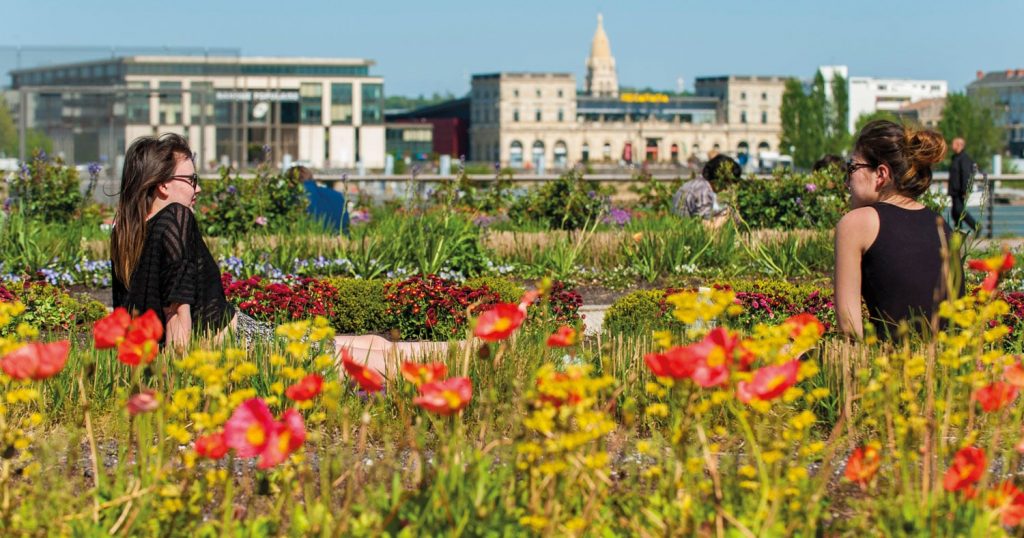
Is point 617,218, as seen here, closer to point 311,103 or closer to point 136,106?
point 136,106

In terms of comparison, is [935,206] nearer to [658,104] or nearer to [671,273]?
[671,273]

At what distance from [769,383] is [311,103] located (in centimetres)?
10110

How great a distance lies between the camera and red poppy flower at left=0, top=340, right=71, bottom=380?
2.57 metres

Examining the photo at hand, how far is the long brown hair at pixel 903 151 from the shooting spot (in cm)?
429

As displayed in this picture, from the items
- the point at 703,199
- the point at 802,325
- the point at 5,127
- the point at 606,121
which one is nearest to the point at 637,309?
the point at 703,199

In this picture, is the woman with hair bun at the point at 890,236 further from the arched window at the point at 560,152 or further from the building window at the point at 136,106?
the arched window at the point at 560,152

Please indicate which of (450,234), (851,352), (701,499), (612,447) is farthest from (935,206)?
(701,499)

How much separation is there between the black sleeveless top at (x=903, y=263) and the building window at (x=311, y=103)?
323 ft

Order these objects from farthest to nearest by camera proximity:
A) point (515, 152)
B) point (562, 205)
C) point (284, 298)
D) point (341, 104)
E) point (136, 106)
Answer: point (515, 152) → point (341, 104) → point (136, 106) → point (562, 205) → point (284, 298)

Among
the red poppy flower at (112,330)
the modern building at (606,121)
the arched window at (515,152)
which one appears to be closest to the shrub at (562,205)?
the red poppy flower at (112,330)

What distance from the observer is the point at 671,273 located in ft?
33.4

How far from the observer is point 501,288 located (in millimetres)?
7824

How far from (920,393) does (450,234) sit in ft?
20.0

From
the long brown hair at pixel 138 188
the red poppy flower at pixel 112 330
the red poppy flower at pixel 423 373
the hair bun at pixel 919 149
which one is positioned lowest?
the red poppy flower at pixel 423 373
